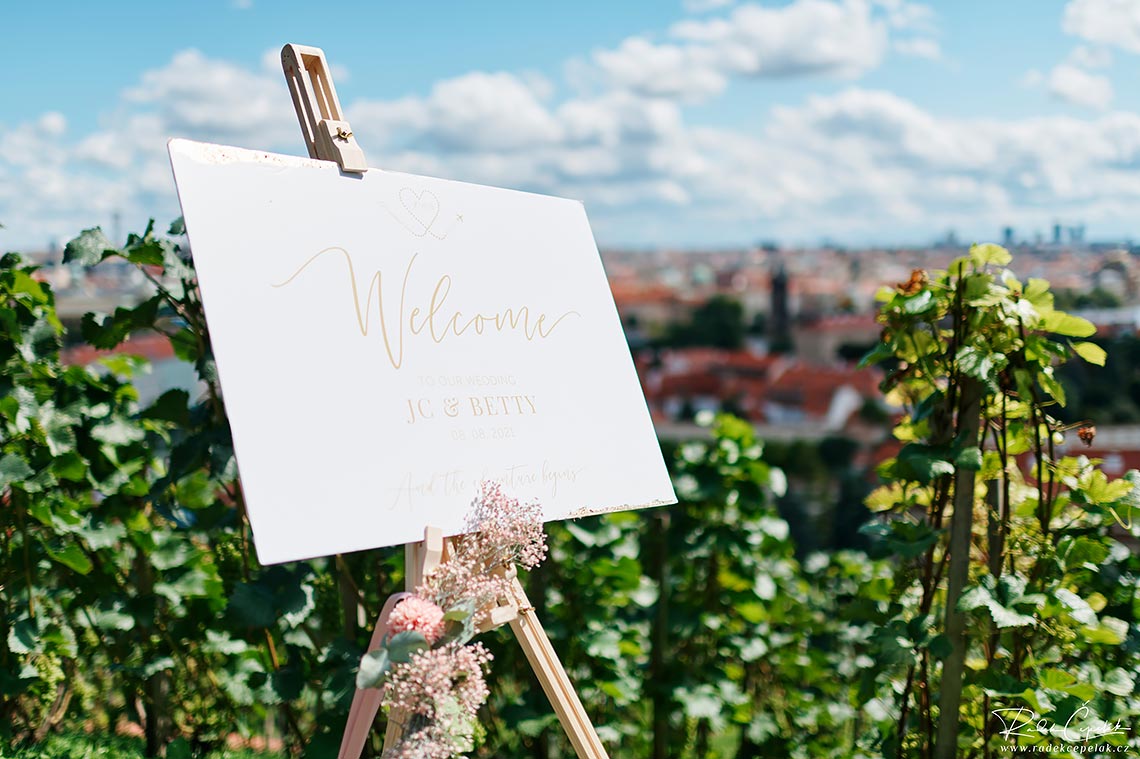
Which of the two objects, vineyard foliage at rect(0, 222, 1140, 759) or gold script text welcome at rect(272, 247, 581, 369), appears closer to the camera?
gold script text welcome at rect(272, 247, 581, 369)

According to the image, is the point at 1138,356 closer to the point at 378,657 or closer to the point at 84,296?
the point at 378,657

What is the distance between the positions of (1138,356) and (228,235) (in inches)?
139

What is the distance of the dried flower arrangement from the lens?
51.2 inches

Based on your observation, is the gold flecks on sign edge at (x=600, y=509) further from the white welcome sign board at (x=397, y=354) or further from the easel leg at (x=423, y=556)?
the easel leg at (x=423, y=556)

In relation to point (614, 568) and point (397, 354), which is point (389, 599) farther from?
point (614, 568)

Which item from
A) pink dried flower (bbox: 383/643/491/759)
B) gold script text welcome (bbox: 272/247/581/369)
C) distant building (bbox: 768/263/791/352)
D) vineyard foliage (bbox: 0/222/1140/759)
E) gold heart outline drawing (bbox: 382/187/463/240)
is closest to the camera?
pink dried flower (bbox: 383/643/491/759)

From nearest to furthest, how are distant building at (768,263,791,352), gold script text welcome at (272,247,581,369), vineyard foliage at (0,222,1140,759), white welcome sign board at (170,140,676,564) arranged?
white welcome sign board at (170,140,676,564) → gold script text welcome at (272,247,581,369) → vineyard foliage at (0,222,1140,759) → distant building at (768,263,791,352)

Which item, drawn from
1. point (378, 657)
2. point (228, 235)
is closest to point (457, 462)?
point (378, 657)

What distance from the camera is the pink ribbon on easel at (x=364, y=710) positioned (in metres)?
1.43

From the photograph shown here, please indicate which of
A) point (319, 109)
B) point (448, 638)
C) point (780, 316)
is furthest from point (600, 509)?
point (780, 316)

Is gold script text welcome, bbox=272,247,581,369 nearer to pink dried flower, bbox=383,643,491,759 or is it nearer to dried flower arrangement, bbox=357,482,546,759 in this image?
dried flower arrangement, bbox=357,482,546,759

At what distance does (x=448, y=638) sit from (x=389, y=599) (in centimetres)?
11

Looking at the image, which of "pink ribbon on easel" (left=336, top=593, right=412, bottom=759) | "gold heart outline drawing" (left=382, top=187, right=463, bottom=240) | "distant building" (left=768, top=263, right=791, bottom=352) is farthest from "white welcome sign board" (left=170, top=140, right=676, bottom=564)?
"distant building" (left=768, top=263, right=791, bottom=352)

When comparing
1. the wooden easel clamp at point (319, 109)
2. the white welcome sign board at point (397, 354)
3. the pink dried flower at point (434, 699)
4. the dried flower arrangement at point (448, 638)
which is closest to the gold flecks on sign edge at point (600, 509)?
the white welcome sign board at point (397, 354)
